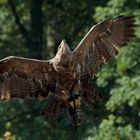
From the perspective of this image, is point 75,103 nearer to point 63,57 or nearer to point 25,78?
point 63,57

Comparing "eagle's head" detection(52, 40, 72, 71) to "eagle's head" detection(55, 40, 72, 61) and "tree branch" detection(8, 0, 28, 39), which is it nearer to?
"eagle's head" detection(55, 40, 72, 61)

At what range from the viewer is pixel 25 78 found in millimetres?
11828

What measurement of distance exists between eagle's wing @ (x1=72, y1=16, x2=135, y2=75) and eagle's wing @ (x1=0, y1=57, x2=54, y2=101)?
47cm

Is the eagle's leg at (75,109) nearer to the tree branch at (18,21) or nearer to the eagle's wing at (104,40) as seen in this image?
the eagle's wing at (104,40)

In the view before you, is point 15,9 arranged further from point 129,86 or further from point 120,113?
point 129,86

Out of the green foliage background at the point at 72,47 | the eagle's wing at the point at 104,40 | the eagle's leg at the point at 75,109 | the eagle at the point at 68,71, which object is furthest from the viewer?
the green foliage background at the point at 72,47

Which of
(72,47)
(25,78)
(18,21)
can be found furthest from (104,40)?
(18,21)

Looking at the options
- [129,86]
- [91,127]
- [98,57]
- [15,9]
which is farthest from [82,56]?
[15,9]

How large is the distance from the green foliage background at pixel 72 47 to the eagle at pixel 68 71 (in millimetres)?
2390

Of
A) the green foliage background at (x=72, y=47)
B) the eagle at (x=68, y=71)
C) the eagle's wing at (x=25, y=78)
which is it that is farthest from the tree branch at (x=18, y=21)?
the eagle's wing at (x=25, y=78)

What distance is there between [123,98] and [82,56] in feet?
14.4

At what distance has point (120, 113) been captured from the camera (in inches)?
733

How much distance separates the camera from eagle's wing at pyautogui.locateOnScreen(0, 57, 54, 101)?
37.9 ft

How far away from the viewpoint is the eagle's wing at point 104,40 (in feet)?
39.0
